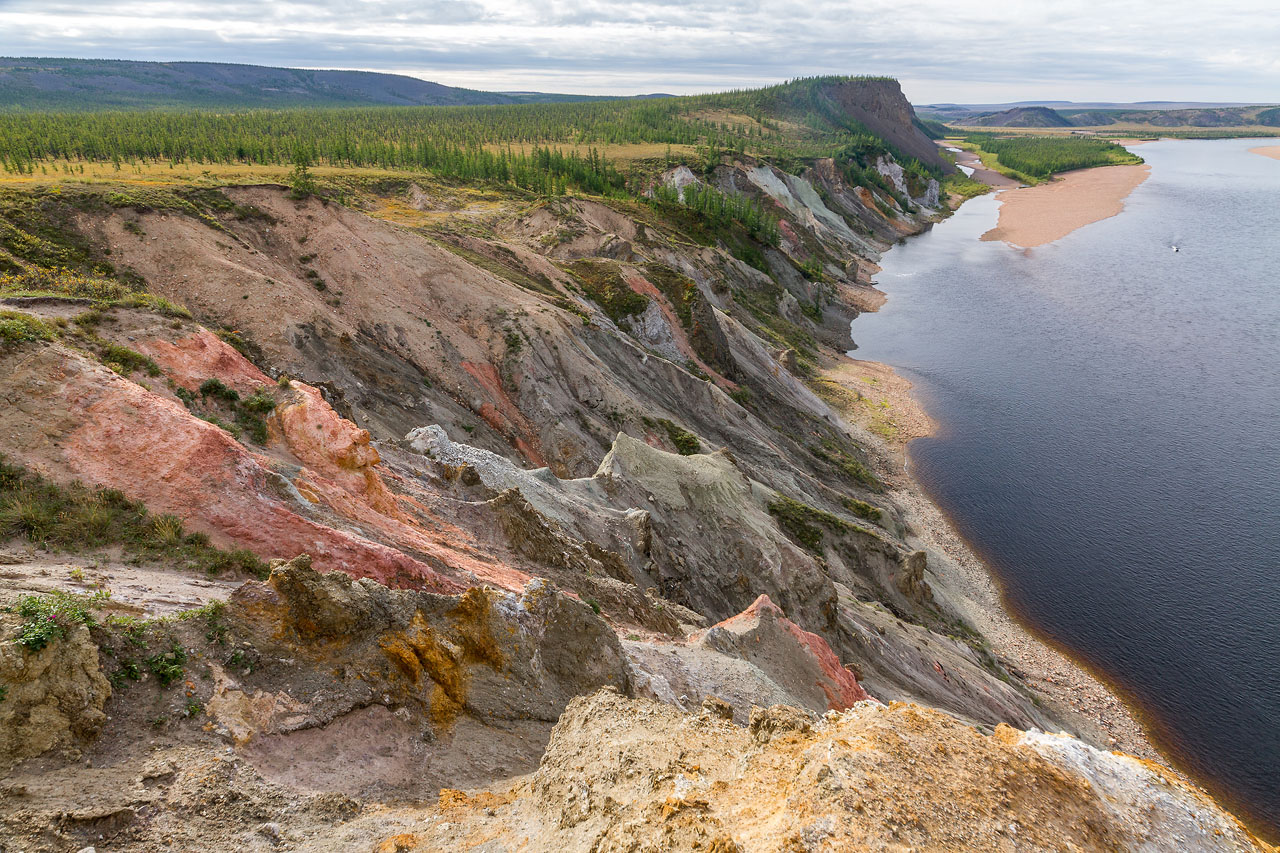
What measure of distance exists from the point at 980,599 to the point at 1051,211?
535 ft

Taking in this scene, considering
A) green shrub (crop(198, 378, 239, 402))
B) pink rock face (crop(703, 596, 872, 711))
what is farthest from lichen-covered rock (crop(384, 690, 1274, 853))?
green shrub (crop(198, 378, 239, 402))

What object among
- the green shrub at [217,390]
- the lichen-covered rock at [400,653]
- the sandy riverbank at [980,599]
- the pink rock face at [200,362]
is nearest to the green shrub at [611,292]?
the sandy riverbank at [980,599]

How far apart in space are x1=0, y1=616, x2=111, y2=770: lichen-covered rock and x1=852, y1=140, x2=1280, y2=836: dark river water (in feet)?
146

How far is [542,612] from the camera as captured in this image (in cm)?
1795

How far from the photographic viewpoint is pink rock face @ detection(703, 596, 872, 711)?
25.0 meters

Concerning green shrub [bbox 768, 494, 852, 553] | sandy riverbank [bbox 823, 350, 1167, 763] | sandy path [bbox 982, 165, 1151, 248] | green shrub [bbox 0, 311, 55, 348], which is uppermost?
sandy path [bbox 982, 165, 1151, 248]

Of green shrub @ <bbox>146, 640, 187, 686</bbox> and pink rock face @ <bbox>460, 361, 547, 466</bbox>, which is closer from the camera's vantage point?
green shrub @ <bbox>146, 640, 187, 686</bbox>

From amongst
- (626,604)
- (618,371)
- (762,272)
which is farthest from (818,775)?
(762,272)

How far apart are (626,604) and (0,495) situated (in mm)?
17215

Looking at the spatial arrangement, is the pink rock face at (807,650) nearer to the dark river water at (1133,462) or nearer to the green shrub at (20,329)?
the dark river water at (1133,462)

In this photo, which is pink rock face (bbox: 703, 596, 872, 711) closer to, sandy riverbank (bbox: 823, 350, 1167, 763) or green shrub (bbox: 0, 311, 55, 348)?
sandy riverbank (bbox: 823, 350, 1167, 763)

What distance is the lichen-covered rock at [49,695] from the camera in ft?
32.3

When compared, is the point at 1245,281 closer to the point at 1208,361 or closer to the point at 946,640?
the point at 1208,361

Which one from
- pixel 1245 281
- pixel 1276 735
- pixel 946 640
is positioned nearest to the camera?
pixel 1276 735
